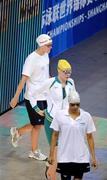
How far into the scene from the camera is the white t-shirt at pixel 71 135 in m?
7.37

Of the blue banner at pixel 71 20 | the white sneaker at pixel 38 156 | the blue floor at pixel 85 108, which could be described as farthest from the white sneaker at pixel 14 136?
the blue banner at pixel 71 20

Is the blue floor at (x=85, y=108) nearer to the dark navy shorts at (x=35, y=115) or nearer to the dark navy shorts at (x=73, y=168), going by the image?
the dark navy shorts at (x=35, y=115)

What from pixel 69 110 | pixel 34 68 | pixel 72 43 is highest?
pixel 72 43

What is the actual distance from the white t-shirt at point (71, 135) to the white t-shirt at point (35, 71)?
1.93 metres

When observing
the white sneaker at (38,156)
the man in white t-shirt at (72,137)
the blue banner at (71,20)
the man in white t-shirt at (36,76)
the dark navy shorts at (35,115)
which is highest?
the blue banner at (71,20)

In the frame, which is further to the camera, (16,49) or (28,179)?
(16,49)

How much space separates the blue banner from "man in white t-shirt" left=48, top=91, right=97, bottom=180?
661 cm

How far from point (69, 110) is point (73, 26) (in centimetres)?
935

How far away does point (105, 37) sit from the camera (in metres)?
18.9

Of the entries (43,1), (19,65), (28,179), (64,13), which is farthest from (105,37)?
(28,179)

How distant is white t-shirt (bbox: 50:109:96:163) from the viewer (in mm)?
7371

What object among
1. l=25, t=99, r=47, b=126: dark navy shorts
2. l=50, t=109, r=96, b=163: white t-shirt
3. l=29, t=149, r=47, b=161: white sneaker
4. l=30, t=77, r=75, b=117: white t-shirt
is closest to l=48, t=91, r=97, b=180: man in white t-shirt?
l=50, t=109, r=96, b=163: white t-shirt

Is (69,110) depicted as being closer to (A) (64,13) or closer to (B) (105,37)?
(A) (64,13)

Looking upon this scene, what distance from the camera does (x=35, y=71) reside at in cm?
934
